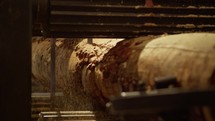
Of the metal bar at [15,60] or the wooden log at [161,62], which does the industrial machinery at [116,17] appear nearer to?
the metal bar at [15,60]

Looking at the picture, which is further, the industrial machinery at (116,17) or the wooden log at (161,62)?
the industrial machinery at (116,17)

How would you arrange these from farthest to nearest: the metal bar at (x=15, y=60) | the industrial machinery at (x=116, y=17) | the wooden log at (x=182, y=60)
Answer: the industrial machinery at (x=116, y=17), the metal bar at (x=15, y=60), the wooden log at (x=182, y=60)

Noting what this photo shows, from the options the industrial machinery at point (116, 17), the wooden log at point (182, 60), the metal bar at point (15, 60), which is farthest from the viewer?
the industrial machinery at point (116, 17)

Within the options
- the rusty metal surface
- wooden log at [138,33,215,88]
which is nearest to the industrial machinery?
the rusty metal surface

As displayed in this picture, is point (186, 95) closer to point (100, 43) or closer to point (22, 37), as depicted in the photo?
point (22, 37)

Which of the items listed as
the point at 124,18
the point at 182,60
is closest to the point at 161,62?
the point at 182,60

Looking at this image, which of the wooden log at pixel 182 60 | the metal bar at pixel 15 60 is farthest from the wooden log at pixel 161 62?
the metal bar at pixel 15 60

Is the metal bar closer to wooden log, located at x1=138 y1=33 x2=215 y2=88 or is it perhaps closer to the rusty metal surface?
the rusty metal surface

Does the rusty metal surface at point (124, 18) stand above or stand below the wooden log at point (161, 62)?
above

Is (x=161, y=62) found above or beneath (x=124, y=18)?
beneath

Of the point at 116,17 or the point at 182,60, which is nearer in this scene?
the point at 182,60

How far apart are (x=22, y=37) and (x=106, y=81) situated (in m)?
0.89

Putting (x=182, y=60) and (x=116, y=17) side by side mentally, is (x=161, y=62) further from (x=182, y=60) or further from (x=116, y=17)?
(x=116, y=17)

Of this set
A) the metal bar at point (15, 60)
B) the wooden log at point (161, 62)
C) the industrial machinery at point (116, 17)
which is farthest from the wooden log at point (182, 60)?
the metal bar at point (15, 60)
